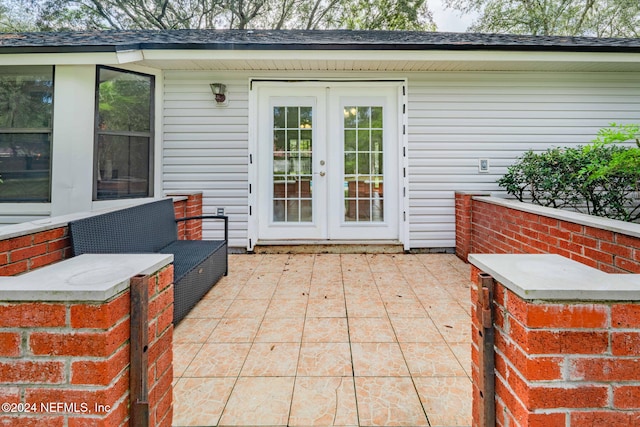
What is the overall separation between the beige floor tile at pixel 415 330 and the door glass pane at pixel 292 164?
259 cm

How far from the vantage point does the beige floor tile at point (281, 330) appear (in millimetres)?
2266

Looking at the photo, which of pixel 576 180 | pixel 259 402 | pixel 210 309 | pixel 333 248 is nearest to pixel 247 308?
pixel 210 309

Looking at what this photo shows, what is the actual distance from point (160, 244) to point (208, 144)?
206 centimetres

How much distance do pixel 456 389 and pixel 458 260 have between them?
9.69 ft

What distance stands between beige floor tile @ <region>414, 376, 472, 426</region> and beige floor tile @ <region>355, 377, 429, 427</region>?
4 cm

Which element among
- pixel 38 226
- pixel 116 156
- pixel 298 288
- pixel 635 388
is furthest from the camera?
pixel 116 156

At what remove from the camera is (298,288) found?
3.32 metres

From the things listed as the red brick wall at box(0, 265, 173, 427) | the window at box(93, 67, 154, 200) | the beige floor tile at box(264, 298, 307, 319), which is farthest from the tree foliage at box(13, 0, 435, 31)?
the red brick wall at box(0, 265, 173, 427)

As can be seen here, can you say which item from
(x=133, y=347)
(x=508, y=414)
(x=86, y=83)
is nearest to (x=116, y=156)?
(x=86, y=83)

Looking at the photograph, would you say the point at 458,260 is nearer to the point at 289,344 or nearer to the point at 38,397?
the point at 289,344

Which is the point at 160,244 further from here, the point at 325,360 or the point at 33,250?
the point at 325,360

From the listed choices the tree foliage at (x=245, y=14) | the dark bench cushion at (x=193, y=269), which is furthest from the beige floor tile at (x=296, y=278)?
the tree foliage at (x=245, y=14)

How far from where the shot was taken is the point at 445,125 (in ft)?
15.6

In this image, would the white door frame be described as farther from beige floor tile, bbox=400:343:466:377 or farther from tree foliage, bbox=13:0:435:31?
tree foliage, bbox=13:0:435:31
